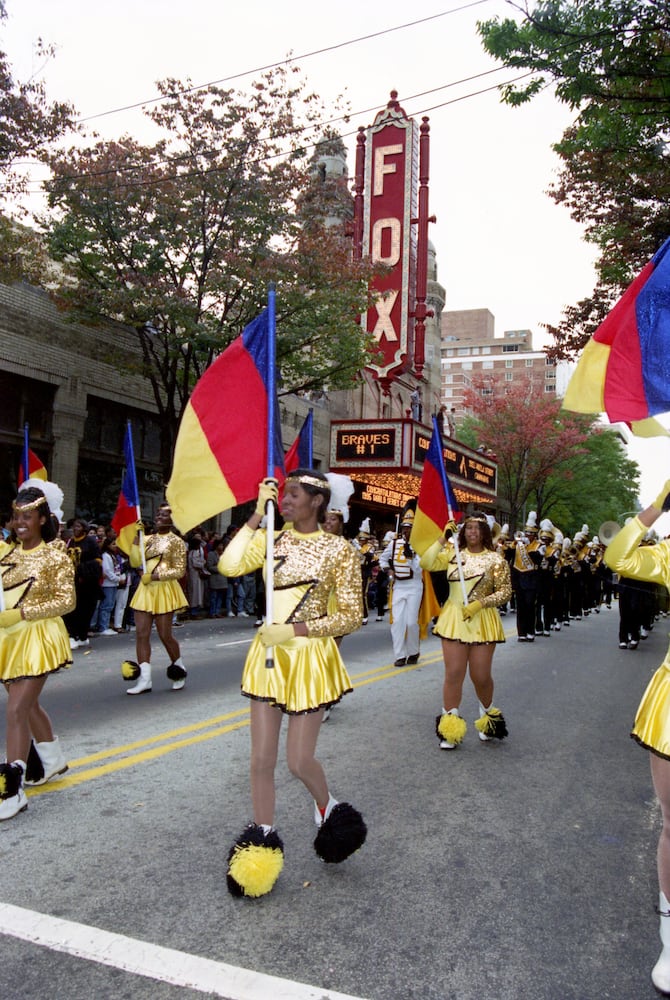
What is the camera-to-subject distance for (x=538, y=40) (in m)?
8.28

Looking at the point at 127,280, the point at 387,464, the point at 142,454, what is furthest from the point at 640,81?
the point at 387,464

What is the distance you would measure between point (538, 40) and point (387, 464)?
1950 cm

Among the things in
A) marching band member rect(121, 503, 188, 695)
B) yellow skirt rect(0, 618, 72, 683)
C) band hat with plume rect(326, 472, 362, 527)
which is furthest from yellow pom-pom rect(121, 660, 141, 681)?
band hat with plume rect(326, 472, 362, 527)

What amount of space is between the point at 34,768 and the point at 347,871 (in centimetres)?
222

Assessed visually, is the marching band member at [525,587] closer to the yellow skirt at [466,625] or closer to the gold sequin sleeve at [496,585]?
the gold sequin sleeve at [496,585]

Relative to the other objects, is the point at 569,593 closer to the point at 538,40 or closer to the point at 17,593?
the point at 538,40

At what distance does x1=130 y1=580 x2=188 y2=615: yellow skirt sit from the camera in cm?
854

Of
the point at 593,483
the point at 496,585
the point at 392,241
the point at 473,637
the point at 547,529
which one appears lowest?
the point at 473,637

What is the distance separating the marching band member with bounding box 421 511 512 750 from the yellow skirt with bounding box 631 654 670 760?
333 cm

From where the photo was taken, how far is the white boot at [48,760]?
515 cm

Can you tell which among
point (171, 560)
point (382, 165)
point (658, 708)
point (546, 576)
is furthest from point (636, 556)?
point (382, 165)

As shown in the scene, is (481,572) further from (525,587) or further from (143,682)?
(525,587)

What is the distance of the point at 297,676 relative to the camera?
3918mm

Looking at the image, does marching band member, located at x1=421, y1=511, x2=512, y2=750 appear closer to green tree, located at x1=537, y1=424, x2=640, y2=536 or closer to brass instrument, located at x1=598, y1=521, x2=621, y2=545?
brass instrument, located at x1=598, y1=521, x2=621, y2=545
